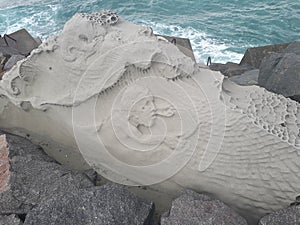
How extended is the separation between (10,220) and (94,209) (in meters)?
0.50

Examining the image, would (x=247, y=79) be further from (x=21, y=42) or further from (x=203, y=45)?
(x=203, y=45)

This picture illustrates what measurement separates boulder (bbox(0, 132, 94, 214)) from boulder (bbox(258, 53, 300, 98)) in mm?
1765

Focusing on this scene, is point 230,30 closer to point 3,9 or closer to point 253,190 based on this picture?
point 3,9

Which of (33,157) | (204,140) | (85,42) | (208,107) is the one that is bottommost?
(33,157)

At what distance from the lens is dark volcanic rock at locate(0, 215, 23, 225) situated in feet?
7.34

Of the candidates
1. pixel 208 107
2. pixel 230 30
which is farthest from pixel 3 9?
pixel 208 107

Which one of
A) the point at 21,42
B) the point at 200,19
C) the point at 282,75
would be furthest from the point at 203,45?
the point at 282,75

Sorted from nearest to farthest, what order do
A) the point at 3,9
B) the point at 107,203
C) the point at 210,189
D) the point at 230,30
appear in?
the point at 107,203, the point at 210,189, the point at 230,30, the point at 3,9

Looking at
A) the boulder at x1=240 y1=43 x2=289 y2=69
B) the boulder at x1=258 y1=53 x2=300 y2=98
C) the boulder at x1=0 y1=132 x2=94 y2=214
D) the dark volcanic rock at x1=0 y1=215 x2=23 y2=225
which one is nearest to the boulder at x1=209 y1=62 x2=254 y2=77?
the boulder at x1=240 y1=43 x2=289 y2=69

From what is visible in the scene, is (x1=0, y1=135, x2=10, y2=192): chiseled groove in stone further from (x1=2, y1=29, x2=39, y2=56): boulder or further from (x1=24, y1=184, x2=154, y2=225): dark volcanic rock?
(x1=2, y1=29, x2=39, y2=56): boulder

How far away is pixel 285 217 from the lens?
2.04 meters

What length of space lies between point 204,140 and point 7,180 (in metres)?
1.19

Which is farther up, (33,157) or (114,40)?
(114,40)

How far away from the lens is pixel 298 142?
221 centimetres
